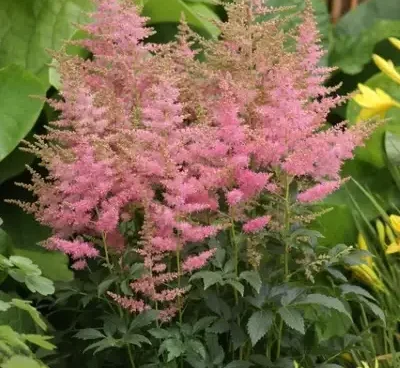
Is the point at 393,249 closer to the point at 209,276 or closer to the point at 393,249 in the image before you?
Answer: the point at 393,249

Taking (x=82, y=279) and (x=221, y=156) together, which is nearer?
(x=221, y=156)

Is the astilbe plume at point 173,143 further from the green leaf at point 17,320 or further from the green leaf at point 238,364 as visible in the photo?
the green leaf at point 17,320

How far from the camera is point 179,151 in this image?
4.94ft

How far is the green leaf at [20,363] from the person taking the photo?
3.56 ft

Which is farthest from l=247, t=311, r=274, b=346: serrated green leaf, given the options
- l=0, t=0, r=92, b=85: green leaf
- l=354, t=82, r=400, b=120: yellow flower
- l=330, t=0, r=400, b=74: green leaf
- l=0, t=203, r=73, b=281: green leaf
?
l=330, t=0, r=400, b=74: green leaf

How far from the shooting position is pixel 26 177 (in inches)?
91.7

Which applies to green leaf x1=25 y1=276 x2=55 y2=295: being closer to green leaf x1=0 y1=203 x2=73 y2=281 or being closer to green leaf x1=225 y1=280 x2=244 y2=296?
green leaf x1=225 y1=280 x2=244 y2=296

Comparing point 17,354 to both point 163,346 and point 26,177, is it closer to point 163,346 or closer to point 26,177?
point 163,346

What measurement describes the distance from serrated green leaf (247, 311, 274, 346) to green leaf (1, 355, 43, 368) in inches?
16.6

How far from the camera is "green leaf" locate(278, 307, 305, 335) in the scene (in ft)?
4.77

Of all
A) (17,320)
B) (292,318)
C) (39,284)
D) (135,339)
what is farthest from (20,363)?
(17,320)

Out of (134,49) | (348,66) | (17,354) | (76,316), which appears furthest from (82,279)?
(348,66)

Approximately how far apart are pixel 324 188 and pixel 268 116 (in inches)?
5.5

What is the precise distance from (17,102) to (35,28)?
0.29 m
